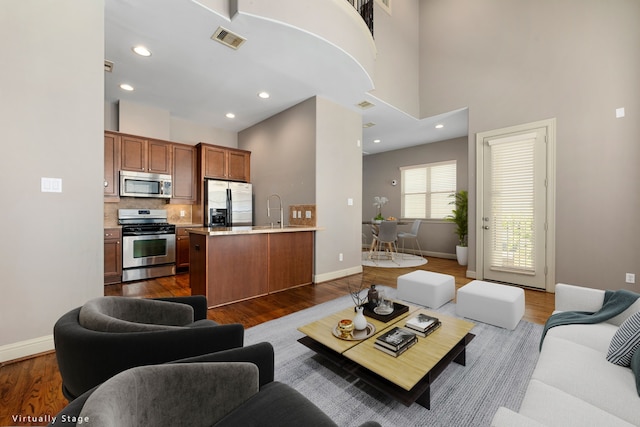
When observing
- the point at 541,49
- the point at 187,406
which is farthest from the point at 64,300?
the point at 541,49

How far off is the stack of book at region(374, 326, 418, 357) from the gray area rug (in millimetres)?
307

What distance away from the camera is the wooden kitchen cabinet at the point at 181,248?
4.83m

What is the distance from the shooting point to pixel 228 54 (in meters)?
3.08

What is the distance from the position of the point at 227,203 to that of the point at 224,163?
33.0 inches

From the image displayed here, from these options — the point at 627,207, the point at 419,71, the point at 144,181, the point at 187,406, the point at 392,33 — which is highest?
the point at 392,33

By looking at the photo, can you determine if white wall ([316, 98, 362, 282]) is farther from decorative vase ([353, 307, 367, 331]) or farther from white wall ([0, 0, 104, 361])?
white wall ([0, 0, 104, 361])

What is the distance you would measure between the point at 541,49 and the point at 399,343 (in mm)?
4753

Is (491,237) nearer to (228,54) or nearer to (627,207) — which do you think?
(627,207)

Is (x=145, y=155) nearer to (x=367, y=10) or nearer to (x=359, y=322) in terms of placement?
(x=367, y=10)

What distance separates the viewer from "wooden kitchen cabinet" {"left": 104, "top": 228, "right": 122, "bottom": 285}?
13.4 feet

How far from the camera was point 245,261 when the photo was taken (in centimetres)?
343

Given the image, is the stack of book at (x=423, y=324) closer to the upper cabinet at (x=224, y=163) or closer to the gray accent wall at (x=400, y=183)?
the upper cabinet at (x=224, y=163)

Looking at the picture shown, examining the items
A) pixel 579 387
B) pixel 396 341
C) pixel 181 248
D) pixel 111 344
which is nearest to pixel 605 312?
pixel 579 387

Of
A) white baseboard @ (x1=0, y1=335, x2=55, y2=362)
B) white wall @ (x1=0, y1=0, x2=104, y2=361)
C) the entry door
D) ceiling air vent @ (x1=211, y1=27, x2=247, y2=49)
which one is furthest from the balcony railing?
white baseboard @ (x1=0, y1=335, x2=55, y2=362)
